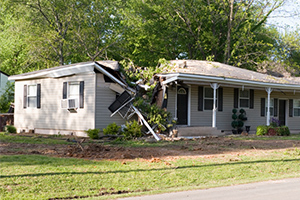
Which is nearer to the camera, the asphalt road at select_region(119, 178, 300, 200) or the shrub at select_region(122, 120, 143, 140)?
the asphalt road at select_region(119, 178, 300, 200)

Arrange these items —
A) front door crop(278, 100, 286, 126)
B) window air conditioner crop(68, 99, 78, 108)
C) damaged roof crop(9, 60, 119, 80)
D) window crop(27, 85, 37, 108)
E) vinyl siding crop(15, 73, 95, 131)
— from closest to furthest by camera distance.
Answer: damaged roof crop(9, 60, 119, 80) < vinyl siding crop(15, 73, 95, 131) < window air conditioner crop(68, 99, 78, 108) < window crop(27, 85, 37, 108) < front door crop(278, 100, 286, 126)

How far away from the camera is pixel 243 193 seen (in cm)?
805

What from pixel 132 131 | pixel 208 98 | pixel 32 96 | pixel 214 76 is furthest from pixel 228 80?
pixel 32 96

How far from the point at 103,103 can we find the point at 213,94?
6.50 m

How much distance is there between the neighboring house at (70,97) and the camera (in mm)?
18281

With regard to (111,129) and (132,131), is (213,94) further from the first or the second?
(111,129)

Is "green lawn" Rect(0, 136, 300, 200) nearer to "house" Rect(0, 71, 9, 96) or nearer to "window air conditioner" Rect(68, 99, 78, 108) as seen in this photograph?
"window air conditioner" Rect(68, 99, 78, 108)

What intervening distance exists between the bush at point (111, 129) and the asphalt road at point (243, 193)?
949 centimetres

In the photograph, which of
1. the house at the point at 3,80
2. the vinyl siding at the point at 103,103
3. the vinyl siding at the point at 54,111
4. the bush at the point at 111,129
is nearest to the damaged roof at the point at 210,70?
the vinyl siding at the point at 103,103

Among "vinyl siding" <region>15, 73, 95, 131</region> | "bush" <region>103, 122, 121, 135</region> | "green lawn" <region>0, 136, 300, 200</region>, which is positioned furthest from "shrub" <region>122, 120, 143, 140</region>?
"green lawn" <region>0, 136, 300, 200</region>

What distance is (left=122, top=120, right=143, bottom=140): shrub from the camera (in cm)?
1744

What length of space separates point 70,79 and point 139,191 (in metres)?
12.1

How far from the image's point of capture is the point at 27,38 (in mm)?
31844

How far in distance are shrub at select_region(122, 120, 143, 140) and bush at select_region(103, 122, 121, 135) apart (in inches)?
14.2
